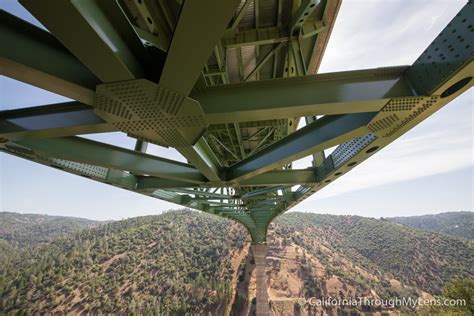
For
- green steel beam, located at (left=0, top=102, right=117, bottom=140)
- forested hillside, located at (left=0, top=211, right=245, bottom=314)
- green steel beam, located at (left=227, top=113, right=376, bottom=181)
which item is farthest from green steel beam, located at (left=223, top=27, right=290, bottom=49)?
forested hillside, located at (left=0, top=211, right=245, bottom=314)

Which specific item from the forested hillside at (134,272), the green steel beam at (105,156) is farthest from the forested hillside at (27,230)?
the green steel beam at (105,156)

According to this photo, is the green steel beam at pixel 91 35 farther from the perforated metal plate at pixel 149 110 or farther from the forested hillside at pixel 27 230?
Result: the forested hillside at pixel 27 230

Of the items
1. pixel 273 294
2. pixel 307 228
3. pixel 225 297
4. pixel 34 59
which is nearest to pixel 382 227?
pixel 307 228

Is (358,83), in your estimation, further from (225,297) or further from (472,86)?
(225,297)

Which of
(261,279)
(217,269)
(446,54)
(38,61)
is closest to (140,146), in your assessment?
(38,61)

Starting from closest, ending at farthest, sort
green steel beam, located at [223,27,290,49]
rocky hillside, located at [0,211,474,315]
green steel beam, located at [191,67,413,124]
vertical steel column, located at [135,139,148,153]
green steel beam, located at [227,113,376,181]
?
1. green steel beam, located at [191,67,413,124]
2. green steel beam, located at [227,113,376,181]
3. green steel beam, located at [223,27,290,49]
4. vertical steel column, located at [135,139,148,153]
5. rocky hillside, located at [0,211,474,315]

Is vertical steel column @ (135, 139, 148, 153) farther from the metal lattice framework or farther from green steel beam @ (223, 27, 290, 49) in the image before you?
green steel beam @ (223, 27, 290, 49)
